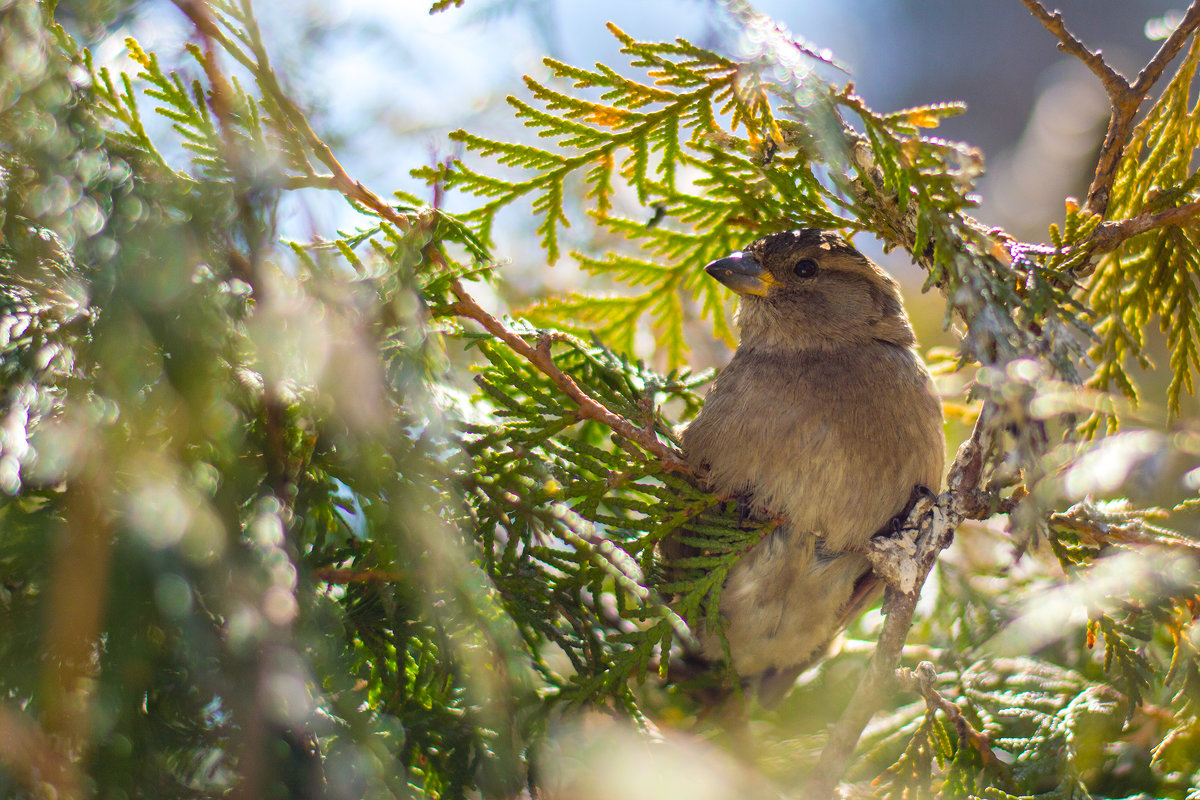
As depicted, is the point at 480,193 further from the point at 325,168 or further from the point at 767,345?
the point at 767,345

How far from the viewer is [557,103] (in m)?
2.02

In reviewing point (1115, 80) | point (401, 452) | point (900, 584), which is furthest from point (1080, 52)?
point (401, 452)

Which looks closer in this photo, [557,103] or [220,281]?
[220,281]

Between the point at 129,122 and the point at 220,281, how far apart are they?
446mm

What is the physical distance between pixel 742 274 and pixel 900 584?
45.2 inches

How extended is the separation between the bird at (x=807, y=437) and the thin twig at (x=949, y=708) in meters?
0.37

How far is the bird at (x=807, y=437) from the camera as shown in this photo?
2.25 meters

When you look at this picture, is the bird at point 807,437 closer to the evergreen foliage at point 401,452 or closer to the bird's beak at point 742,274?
the bird's beak at point 742,274

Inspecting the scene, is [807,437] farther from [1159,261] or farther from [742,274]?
[1159,261]

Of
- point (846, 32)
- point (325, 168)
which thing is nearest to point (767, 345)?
point (325, 168)

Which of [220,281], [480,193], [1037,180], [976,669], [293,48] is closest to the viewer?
[220,281]

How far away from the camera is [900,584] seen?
1.92 m

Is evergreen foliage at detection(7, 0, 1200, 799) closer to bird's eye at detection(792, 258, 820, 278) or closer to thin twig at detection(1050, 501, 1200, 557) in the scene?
thin twig at detection(1050, 501, 1200, 557)

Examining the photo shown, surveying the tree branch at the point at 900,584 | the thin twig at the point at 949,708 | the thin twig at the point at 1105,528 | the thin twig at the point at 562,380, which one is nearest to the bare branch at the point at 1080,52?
the tree branch at the point at 900,584
